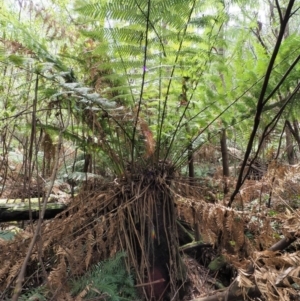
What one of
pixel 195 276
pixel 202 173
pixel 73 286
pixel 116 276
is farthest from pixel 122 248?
pixel 202 173

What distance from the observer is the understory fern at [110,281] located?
1126 mm

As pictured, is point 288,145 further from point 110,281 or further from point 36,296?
point 36,296

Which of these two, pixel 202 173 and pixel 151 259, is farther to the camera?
pixel 202 173

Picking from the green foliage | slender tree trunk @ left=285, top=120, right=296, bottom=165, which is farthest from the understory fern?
slender tree trunk @ left=285, top=120, right=296, bottom=165

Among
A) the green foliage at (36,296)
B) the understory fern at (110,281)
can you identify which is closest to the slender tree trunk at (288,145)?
the understory fern at (110,281)

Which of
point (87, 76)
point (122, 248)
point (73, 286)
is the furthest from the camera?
point (87, 76)

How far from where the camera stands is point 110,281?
118 cm

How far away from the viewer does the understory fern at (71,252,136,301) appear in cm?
113

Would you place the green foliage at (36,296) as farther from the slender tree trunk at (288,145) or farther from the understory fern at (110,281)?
the slender tree trunk at (288,145)

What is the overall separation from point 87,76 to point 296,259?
4.87 feet

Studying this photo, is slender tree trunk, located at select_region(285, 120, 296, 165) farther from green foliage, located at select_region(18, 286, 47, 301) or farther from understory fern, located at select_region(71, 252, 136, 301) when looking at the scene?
green foliage, located at select_region(18, 286, 47, 301)

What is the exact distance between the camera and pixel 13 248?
1204 millimetres

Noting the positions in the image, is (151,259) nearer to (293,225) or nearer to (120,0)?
(293,225)

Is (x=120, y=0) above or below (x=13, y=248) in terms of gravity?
above
